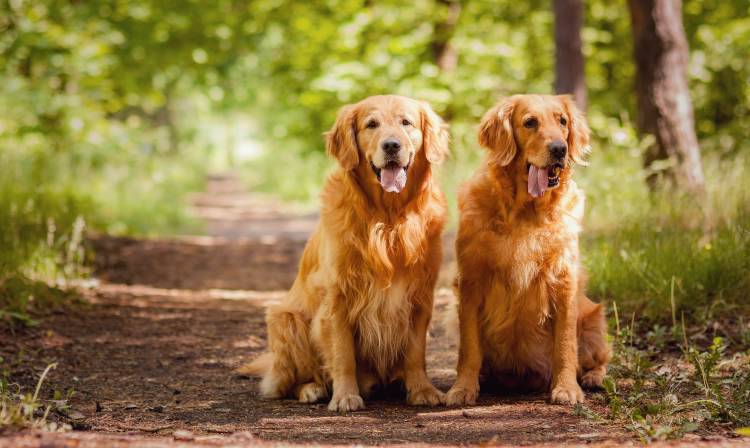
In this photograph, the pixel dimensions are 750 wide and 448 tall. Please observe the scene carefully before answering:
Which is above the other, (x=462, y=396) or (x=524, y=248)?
(x=524, y=248)

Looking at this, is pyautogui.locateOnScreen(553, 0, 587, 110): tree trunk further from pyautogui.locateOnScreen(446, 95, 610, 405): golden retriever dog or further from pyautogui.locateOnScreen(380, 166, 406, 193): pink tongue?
pyautogui.locateOnScreen(380, 166, 406, 193): pink tongue

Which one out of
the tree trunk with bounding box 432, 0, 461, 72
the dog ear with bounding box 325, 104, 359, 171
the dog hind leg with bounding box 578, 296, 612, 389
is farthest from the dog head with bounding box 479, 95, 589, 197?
the tree trunk with bounding box 432, 0, 461, 72

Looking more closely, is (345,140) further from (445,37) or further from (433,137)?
(445,37)

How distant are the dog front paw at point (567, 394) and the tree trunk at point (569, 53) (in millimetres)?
5787

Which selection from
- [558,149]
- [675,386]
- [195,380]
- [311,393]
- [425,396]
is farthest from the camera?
[195,380]

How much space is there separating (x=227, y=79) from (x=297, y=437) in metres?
9.96

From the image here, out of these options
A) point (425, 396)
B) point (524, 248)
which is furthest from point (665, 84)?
point (425, 396)

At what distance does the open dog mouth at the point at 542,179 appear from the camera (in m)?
3.54

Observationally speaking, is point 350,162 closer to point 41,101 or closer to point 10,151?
point 10,151

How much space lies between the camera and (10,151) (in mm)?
8898

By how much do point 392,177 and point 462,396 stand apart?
3.68 feet

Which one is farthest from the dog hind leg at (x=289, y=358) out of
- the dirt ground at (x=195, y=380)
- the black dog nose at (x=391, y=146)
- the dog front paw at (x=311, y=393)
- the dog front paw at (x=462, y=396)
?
the black dog nose at (x=391, y=146)

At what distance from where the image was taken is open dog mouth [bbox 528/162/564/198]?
3537 millimetres

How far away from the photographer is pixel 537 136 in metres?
3.58
